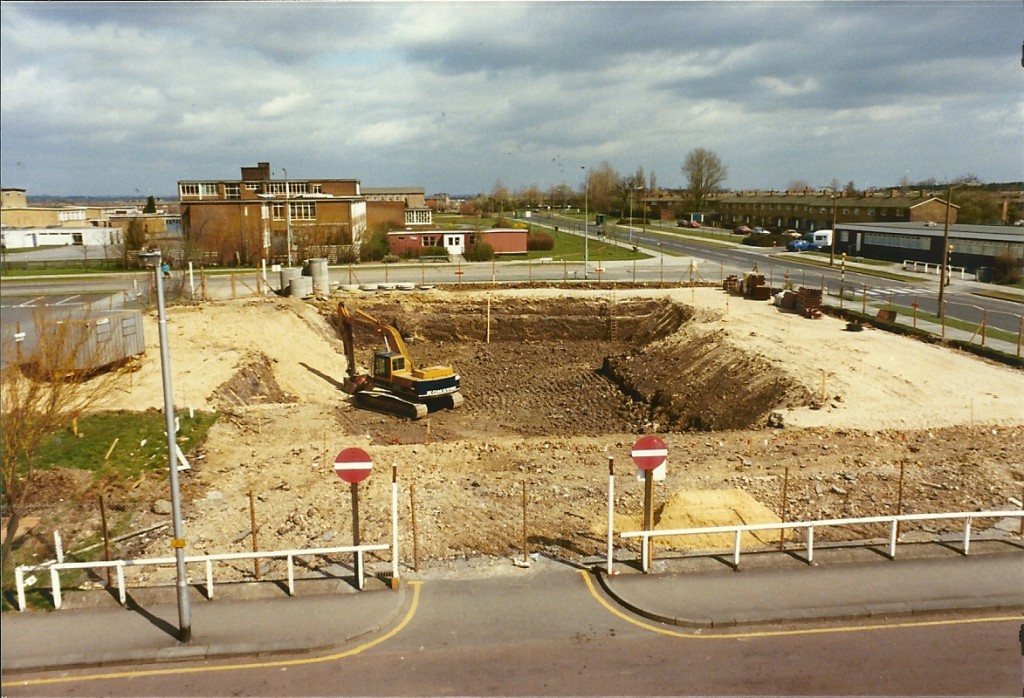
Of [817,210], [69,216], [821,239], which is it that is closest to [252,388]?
[821,239]

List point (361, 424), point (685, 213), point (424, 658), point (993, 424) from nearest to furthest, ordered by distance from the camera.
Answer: point (424, 658) < point (993, 424) < point (361, 424) < point (685, 213)

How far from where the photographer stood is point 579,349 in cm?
3888

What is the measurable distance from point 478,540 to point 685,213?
117244 mm

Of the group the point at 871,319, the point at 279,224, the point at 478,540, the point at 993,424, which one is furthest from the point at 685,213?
the point at 478,540

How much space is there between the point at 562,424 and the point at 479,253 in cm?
3705

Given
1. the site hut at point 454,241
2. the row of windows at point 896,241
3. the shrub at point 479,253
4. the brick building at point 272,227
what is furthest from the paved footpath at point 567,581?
the row of windows at point 896,241

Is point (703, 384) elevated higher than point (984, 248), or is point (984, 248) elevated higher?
point (984, 248)

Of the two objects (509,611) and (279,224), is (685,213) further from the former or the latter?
(509,611)

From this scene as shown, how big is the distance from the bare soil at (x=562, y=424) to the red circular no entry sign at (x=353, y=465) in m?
2.01

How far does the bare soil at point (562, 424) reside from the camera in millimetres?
14992

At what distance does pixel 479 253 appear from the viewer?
62906 millimetres

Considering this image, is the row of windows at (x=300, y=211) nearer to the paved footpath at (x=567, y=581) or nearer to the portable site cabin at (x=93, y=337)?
the portable site cabin at (x=93, y=337)

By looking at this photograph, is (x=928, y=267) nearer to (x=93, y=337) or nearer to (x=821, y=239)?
(x=821, y=239)

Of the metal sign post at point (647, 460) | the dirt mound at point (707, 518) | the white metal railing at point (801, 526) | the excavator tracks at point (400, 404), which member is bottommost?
the excavator tracks at point (400, 404)
